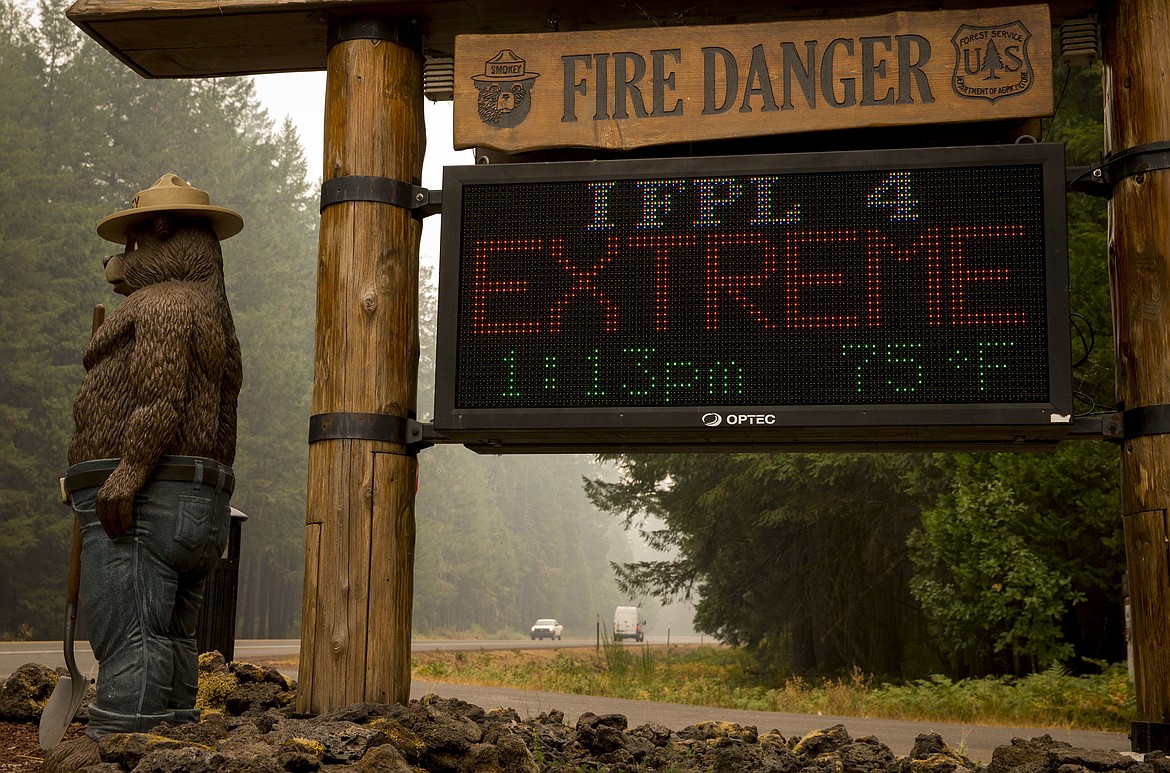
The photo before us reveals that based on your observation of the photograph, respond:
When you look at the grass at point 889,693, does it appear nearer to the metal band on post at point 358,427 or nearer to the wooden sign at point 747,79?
the wooden sign at point 747,79

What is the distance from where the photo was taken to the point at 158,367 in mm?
5137

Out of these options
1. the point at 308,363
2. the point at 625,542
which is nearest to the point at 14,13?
the point at 308,363

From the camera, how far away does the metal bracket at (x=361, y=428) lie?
6051mm

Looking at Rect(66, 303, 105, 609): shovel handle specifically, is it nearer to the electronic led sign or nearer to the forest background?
the electronic led sign

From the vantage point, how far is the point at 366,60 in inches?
251

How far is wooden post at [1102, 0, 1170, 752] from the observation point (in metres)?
5.47

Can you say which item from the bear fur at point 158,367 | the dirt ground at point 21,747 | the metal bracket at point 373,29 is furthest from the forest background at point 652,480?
the dirt ground at point 21,747

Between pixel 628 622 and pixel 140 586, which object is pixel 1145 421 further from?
pixel 628 622

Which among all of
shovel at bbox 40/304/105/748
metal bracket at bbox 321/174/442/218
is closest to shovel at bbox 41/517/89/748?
shovel at bbox 40/304/105/748

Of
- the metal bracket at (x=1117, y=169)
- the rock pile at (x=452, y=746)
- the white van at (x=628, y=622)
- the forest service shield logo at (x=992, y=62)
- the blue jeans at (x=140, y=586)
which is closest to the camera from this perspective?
the rock pile at (x=452, y=746)

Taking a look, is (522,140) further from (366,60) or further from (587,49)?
(366,60)

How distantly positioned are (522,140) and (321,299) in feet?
4.76

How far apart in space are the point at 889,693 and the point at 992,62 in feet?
39.5

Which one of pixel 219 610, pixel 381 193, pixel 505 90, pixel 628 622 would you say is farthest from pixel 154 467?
pixel 628 622
